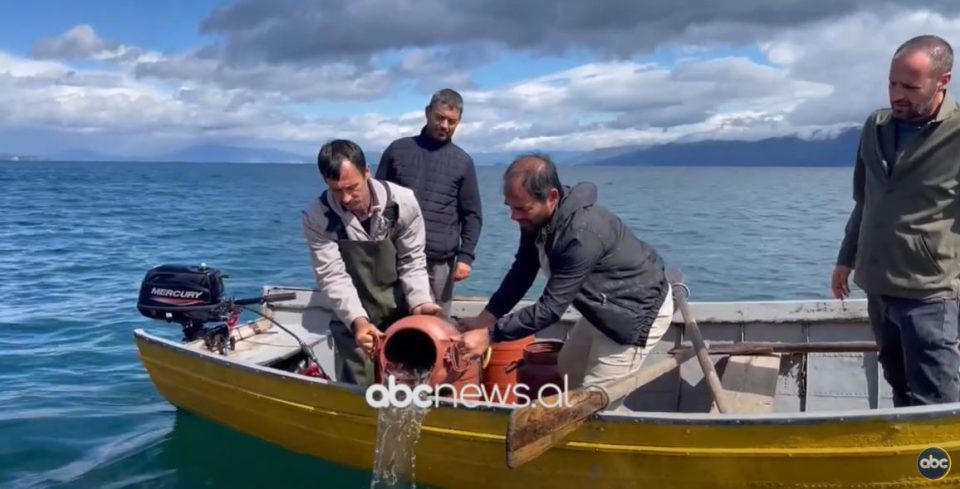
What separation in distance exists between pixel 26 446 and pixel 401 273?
4384mm

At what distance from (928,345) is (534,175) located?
2079 millimetres

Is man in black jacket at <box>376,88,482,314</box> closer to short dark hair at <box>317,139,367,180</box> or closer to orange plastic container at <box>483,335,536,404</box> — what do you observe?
orange plastic container at <box>483,335,536,404</box>

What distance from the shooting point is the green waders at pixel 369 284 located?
4.81 metres

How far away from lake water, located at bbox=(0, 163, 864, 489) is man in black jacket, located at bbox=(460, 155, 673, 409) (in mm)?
1927

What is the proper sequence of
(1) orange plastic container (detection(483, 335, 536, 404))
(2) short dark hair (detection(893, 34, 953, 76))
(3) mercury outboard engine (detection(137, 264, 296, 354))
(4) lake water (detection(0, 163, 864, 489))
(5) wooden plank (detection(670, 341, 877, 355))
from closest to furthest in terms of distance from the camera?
(2) short dark hair (detection(893, 34, 953, 76)), (1) orange plastic container (detection(483, 335, 536, 404)), (5) wooden plank (detection(670, 341, 877, 355)), (3) mercury outboard engine (detection(137, 264, 296, 354)), (4) lake water (detection(0, 163, 864, 489))

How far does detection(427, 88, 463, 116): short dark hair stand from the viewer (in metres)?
5.51

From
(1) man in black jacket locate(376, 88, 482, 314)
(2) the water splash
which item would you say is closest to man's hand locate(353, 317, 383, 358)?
(2) the water splash

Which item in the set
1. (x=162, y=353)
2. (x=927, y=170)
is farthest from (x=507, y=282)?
(x=162, y=353)

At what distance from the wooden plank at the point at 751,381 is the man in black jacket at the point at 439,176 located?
2004 millimetres

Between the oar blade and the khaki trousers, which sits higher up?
the khaki trousers

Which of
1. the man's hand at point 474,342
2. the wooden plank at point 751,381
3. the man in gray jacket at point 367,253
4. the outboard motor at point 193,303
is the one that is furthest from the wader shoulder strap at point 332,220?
the wooden plank at point 751,381

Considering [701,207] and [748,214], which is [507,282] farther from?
[701,207]

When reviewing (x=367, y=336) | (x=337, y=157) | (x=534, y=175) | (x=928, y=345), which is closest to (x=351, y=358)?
(x=367, y=336)

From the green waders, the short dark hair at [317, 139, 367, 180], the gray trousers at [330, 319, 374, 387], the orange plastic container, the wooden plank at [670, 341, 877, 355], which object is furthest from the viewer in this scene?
the wooden plank at [670, 341, 877, 355]
